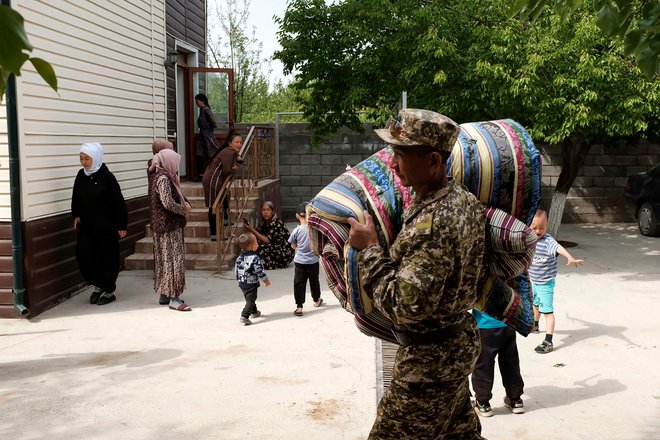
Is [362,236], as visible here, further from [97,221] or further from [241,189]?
[241,189]

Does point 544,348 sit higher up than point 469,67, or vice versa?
point 469,67

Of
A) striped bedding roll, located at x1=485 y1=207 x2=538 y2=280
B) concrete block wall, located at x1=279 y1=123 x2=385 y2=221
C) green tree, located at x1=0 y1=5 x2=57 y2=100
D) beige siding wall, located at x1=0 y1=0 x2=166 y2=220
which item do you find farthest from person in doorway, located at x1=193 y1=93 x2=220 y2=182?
green tree, located at x1=0 y1=5 x2=57 y2=100

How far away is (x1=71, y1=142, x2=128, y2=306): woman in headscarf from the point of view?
27.9 feet

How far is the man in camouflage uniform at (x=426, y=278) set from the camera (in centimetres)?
261

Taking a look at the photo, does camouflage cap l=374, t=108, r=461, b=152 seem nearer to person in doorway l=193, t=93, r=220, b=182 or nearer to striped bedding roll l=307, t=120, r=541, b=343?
striped bedding roll l=307, t=120, r=541, b=343

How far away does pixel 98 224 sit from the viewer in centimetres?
862

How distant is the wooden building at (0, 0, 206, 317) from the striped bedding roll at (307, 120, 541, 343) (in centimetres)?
527

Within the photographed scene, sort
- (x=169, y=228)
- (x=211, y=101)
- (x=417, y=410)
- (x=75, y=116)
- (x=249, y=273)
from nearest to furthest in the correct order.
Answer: (x=417, y=410) < (x=249, y=273) < (x=169, y=228) < (x=75, y=116) < (x=211, y=101)

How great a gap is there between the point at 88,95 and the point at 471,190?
7814mm

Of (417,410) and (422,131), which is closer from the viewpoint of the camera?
(422,131)

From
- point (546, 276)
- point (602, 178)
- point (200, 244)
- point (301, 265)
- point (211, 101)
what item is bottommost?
point (200, 244)

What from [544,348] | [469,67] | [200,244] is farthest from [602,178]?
[544,348]

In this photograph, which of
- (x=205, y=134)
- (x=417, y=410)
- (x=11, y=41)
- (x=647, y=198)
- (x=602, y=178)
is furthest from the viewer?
(x=602, y=178)

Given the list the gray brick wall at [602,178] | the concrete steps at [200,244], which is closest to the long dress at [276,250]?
the concrete steps at [200,244]
